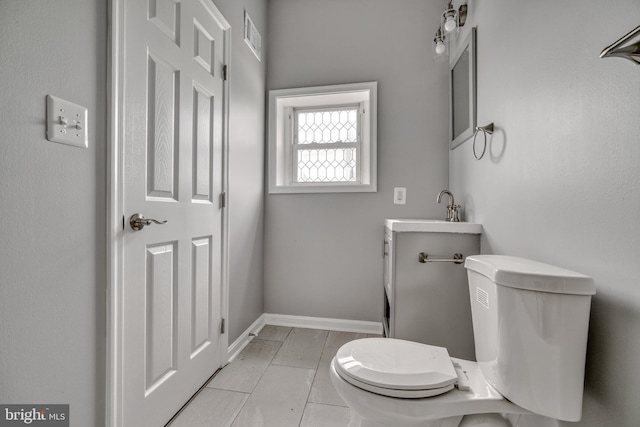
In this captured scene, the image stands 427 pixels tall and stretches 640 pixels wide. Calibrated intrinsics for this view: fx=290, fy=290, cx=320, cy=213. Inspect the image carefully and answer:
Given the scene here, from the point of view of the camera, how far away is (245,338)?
2.10 meters

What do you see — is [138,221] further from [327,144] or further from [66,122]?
[327,144]

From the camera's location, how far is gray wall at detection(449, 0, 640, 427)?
0.69 meters

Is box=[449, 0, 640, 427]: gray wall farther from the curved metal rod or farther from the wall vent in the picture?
the wall vent

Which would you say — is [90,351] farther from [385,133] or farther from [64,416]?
[385,133]

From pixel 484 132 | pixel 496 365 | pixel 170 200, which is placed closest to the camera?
pixel 496 365

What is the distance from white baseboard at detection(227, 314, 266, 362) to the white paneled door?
5.2 inches

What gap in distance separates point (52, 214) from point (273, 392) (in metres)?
1.31

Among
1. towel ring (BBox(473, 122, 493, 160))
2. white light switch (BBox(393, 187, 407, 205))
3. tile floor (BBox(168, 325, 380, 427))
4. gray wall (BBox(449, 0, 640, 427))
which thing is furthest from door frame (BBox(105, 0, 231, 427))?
white light switch (BBox(393, 187, 407, 205))

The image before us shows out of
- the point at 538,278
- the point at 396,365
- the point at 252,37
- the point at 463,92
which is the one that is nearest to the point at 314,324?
the point at 396,365

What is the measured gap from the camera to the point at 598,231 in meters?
0.77

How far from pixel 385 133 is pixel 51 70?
2015 mm

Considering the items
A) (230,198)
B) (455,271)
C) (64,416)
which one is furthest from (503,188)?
(64,416)

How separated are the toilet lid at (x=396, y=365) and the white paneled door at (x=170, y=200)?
795mm

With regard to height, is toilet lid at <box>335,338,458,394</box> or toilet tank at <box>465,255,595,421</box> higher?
toilet tank at <box>465,255,595,421</box>
